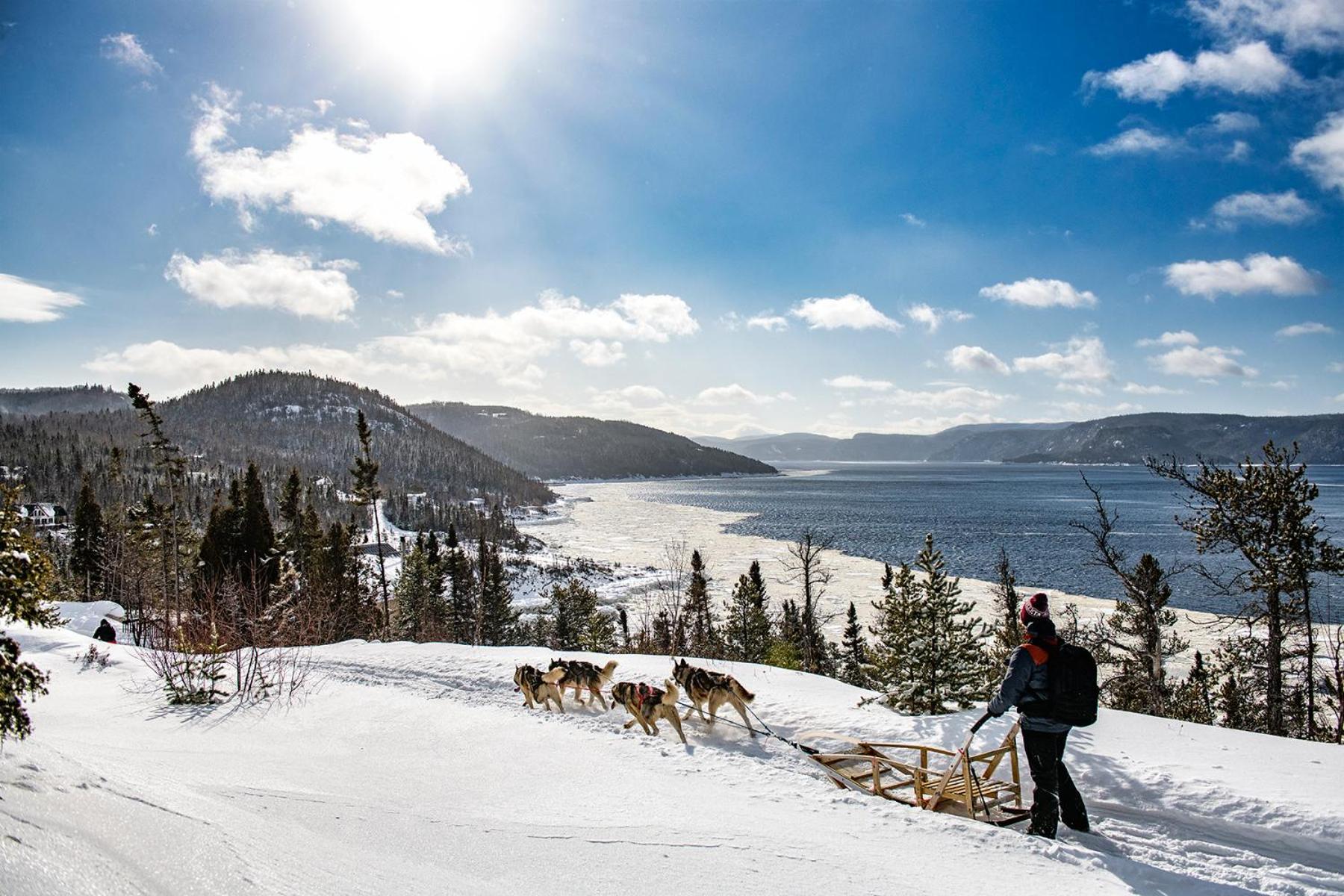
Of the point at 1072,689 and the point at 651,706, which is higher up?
the point at 1072,689

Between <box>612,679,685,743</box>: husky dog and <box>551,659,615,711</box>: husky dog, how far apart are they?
0.81 m

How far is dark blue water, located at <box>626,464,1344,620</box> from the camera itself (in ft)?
185

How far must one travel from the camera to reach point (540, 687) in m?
10.4

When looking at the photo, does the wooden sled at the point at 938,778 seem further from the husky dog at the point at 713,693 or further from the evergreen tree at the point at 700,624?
the evergreen tree at the point at 700,624

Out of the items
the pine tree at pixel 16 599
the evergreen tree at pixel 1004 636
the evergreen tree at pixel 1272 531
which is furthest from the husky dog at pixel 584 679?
the evergreen tree at pixel 1272 531

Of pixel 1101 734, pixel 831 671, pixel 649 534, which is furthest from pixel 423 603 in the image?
pixel 649 534

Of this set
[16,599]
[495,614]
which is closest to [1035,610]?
[16,599]

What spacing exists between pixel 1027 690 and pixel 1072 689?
37 centimetres

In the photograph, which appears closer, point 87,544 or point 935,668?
point 935,668

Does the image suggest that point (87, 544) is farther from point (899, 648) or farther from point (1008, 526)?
point (1008, 526)

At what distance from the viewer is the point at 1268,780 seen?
647 cm

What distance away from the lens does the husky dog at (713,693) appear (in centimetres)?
882

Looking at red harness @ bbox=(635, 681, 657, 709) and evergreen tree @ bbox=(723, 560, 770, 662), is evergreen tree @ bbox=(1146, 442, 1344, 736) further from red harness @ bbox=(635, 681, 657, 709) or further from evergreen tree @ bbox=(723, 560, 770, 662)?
evergreen tree @ bbox=(723, 560, 770, 662)

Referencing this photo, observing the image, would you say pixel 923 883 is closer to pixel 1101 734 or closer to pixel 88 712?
pixel 1101 734
